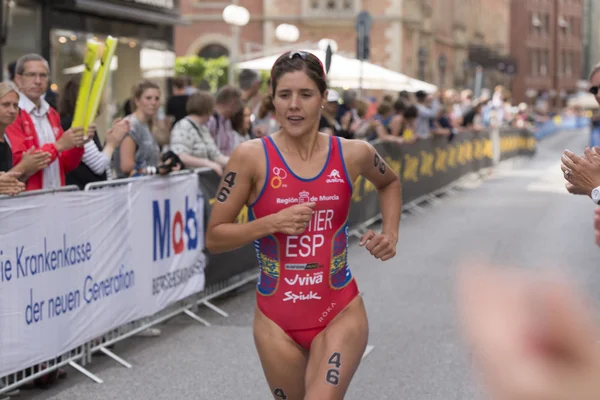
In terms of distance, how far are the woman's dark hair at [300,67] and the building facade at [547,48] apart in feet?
359

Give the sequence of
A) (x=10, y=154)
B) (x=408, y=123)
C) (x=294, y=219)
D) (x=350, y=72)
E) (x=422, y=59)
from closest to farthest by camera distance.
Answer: (x=294, y=219) < (x=10, y=154) < (x=408, y=123) < (x=350, y=72) < (x=422, y=59)

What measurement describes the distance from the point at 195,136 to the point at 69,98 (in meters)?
1.93

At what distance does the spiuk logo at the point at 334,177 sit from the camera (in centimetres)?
451

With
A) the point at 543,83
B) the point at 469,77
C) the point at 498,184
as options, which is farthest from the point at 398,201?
the point at 543,83

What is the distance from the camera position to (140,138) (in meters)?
9.73

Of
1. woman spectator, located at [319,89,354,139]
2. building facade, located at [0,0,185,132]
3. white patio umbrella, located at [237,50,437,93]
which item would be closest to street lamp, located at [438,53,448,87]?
white patio umbrella, located at [237,50,437,93]

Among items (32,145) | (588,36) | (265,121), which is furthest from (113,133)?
(588,36)

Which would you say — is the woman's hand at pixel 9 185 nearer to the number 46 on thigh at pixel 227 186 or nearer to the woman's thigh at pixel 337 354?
the number 46 on thigh at pixel 227 186

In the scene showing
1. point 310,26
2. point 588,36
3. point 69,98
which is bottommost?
point 69,98

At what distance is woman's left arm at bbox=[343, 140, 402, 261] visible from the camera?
14.6 feet

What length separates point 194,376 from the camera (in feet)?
25.5

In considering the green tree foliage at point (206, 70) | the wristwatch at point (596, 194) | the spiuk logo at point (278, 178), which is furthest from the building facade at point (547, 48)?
the spiuk logo at point (278, 178)

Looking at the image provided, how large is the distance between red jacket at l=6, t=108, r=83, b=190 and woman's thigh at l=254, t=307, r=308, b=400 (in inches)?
138

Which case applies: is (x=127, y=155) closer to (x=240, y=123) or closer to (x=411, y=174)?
(x=240, y=123)
